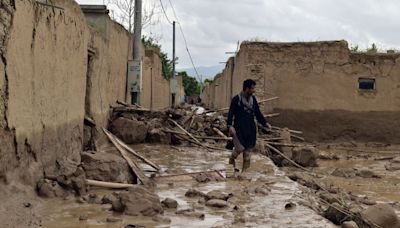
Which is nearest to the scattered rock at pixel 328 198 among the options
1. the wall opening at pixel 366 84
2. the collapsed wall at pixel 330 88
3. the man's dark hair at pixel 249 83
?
the man's dark hair at pixel 249 83

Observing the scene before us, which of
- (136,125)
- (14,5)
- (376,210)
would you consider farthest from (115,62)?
(376,210)

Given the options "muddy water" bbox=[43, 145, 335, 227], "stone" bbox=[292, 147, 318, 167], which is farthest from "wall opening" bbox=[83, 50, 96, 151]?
"stone" bbox=[292, 147, 318, 167]

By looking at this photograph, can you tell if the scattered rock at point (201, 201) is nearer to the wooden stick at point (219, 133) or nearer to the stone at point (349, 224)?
the stone at point (349, 224)

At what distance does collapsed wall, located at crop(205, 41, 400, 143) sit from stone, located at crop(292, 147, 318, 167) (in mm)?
3442

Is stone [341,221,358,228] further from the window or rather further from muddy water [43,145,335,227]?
the window

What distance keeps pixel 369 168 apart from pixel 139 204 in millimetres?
8628

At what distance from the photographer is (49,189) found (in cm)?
588

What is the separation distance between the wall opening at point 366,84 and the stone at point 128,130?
24.3 ft

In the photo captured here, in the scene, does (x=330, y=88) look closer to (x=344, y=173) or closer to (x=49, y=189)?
(x=344, y=173)

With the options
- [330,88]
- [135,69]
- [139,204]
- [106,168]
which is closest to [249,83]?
[106,168]

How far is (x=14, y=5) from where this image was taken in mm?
5199

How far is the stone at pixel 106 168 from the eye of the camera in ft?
22.3

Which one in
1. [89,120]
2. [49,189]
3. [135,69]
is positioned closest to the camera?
[49,189]

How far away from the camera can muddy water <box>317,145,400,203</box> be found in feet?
31.1
